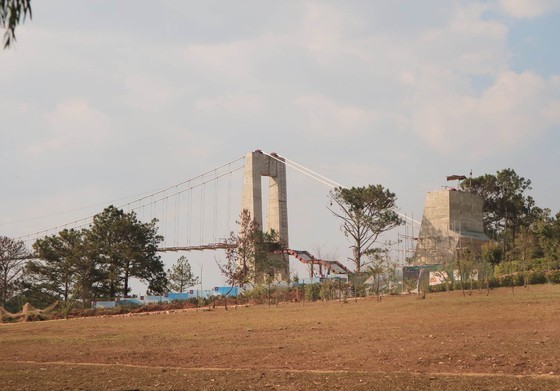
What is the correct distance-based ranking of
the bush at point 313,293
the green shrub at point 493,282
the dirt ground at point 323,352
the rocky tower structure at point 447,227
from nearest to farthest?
the dirt ground at point 323,352, the green shrub at point 493,282, the bush at point 313,293, the rocky tower structure at point 447,227

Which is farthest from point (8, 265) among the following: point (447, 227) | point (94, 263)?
point (447, 227)

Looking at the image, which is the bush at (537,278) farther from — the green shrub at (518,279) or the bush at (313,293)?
the bush at (313,293)

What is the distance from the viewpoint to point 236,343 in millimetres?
21641

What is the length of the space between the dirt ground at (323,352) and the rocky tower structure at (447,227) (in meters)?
32.1

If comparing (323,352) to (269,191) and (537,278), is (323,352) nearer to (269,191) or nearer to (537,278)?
(537,278)

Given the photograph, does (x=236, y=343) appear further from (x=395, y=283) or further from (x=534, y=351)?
(x=395, y=283)

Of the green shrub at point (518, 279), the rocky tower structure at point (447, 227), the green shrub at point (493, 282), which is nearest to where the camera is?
the green shrub at point (493, 282)

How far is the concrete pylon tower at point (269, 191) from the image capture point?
71.8 meters

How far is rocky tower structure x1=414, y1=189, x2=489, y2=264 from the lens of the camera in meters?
62.6

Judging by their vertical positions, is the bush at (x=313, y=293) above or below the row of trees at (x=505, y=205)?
below

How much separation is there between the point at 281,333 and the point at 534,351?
9.60 metres

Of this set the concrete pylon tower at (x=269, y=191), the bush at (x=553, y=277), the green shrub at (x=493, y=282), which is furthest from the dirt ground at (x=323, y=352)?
the concrete pylon tower at (x=269, y=191)

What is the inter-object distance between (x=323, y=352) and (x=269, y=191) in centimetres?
5884

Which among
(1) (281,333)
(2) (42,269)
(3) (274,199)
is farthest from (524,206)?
(1) (281,333)
